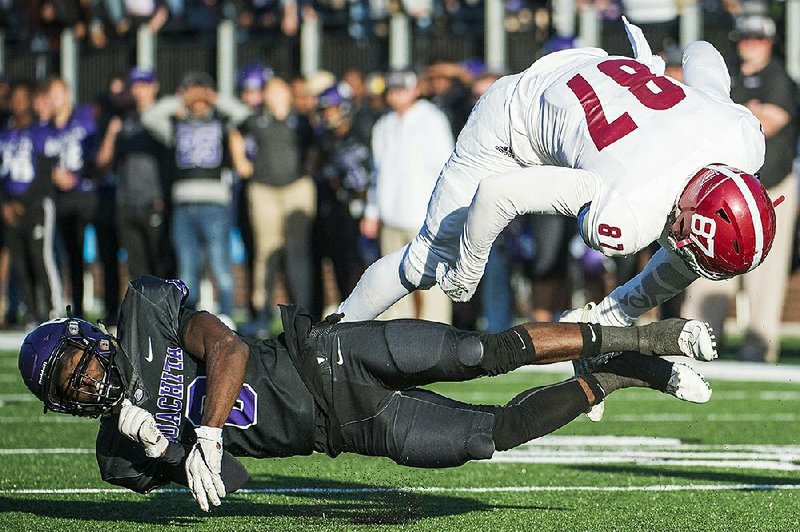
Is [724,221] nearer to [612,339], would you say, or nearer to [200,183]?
[612,339]

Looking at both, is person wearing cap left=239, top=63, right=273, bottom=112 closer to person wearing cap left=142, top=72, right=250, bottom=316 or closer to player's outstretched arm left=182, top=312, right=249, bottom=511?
person wearing cap left=142, top=72, right=250, bottom=316

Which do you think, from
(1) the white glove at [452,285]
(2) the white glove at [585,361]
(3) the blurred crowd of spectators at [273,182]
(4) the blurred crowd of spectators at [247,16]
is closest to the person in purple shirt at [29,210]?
(3) the blurred crowd of spectators at [273,182]

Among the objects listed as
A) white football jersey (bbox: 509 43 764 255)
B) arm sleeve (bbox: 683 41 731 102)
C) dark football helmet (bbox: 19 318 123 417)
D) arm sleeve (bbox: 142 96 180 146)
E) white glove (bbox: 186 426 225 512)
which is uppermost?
arm sleeve (bbox: 683 41 731 102)

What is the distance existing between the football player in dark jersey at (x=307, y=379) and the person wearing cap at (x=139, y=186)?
7.28 meters

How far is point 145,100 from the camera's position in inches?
483

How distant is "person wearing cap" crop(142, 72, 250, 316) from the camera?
1165 centimetres

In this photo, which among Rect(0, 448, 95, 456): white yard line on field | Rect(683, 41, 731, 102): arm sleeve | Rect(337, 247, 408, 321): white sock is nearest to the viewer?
Rect(683, 41, 731, 102): arm sleeve

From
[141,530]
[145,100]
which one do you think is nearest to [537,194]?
[141,530]

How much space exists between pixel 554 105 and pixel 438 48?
28.5 ft

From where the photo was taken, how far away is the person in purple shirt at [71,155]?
12672mm

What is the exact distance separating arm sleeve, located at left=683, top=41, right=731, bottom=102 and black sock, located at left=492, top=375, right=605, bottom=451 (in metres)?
1.16

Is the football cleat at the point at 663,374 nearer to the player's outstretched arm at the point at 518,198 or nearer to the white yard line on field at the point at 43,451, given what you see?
the player's outstretched arm at the point at 518,198

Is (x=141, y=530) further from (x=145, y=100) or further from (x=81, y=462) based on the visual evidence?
(x=145, y=100)

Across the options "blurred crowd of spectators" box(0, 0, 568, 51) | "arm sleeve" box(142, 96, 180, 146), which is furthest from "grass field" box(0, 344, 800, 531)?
"blurred crowd of spectators" box(0, 0, 568, 51)
